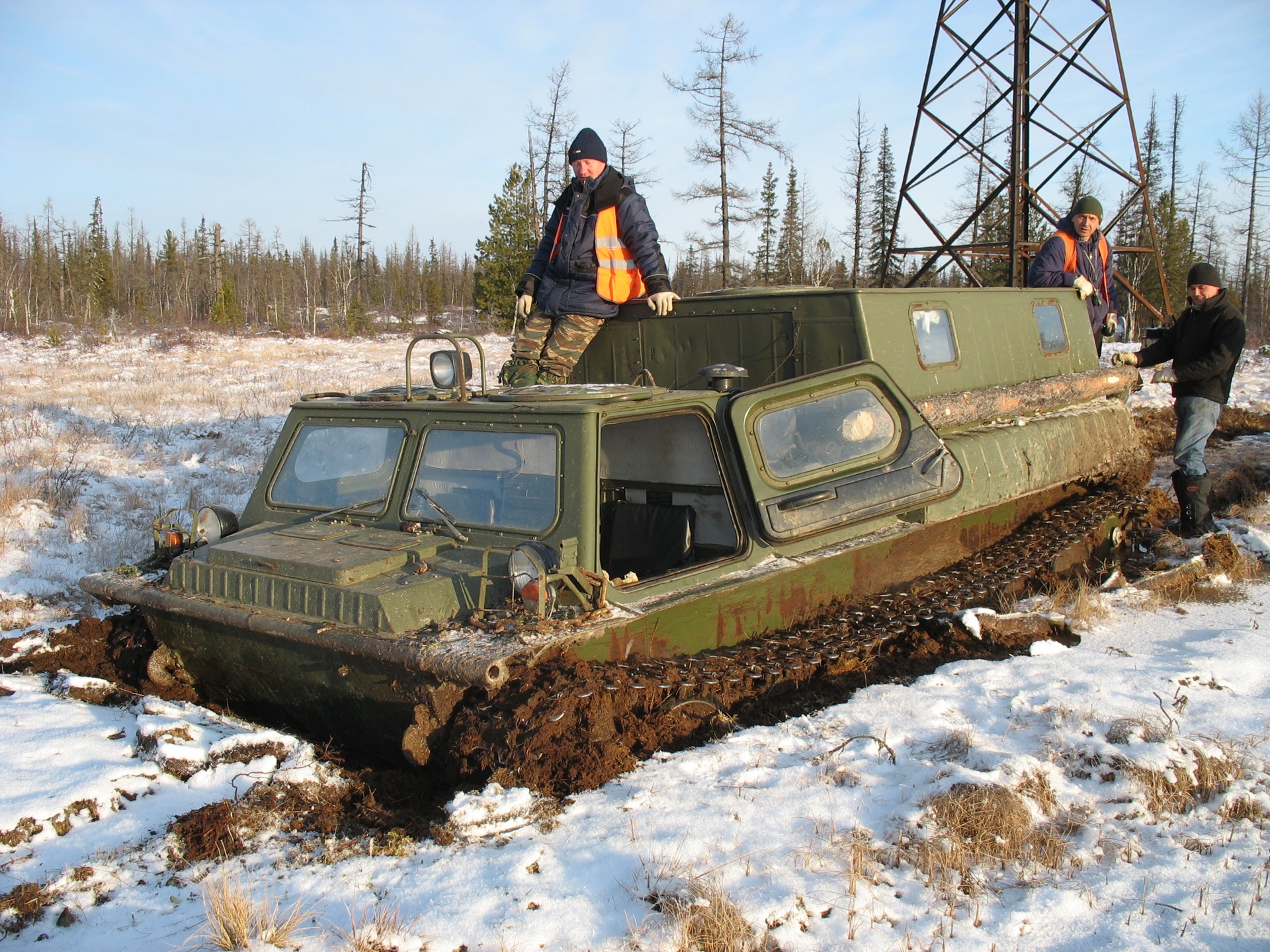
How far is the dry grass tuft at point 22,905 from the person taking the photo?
287cm

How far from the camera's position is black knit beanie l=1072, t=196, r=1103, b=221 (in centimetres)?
847

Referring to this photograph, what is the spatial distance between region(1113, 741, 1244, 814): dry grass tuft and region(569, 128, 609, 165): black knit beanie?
482cm

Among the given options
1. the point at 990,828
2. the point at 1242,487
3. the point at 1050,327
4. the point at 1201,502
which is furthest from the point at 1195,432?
the point at 990,828

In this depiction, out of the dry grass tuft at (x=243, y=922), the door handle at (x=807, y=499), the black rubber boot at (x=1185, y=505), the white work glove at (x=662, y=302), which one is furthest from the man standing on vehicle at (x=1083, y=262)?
the dry grass tuft at (x=243, y=922)

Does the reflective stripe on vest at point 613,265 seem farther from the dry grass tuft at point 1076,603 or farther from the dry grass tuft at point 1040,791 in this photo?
the dry grass tuft at point 1040,791

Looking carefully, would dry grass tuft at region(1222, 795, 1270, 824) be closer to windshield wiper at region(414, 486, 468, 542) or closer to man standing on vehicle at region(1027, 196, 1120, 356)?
windshield wiper at region(414, 486, 468, 542)

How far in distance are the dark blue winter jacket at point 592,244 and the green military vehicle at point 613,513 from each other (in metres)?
0.32

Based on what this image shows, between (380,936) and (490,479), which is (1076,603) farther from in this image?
(380,936)

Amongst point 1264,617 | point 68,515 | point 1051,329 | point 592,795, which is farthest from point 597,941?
point 68,515

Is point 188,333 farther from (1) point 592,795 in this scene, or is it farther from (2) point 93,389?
(1) point 592,795

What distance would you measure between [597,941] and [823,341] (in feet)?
13.2

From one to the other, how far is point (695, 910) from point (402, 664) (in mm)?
1404

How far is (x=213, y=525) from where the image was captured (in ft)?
17.0

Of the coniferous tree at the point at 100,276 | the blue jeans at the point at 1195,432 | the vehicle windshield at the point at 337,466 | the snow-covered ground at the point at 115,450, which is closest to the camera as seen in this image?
the vehicle windshield at the point at 337,466
